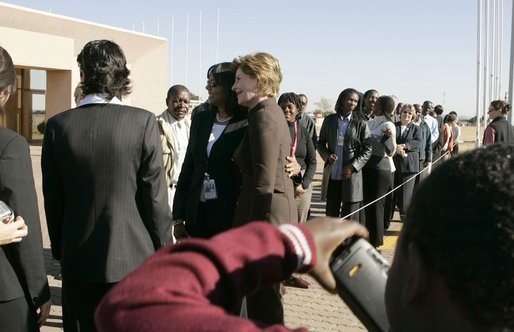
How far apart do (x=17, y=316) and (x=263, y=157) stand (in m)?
1.62

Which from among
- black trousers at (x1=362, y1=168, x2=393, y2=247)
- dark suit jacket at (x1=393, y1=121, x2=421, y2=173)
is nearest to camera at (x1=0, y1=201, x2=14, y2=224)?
black trousers at (x1=362, y1=168, x2=393, y2=247)

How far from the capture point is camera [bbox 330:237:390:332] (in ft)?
4.00

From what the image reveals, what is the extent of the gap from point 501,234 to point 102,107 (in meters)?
2.66

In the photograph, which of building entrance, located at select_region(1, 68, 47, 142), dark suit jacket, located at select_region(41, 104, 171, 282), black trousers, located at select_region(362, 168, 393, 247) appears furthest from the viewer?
building entrance, located at select_region(1, 68, 47, 142)

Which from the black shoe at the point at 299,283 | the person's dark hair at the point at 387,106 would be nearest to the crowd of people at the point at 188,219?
the black shoe at the point at 299,283

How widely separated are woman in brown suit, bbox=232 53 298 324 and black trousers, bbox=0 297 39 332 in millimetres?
1392

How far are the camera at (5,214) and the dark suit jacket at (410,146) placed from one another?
793 cm

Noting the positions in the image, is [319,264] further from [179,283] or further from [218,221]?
[218,221]

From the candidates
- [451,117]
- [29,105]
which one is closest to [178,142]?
[451,117]

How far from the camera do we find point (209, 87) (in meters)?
4.34

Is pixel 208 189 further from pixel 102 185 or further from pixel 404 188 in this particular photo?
pixel 404 188

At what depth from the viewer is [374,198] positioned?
7.65 m

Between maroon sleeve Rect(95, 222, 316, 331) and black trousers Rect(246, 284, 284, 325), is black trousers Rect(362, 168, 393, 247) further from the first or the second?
maroon sleeve Rect(95, 222, 316, 331)

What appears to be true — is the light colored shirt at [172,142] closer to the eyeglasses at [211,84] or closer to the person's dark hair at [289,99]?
the person's dark hair at [289,99]
